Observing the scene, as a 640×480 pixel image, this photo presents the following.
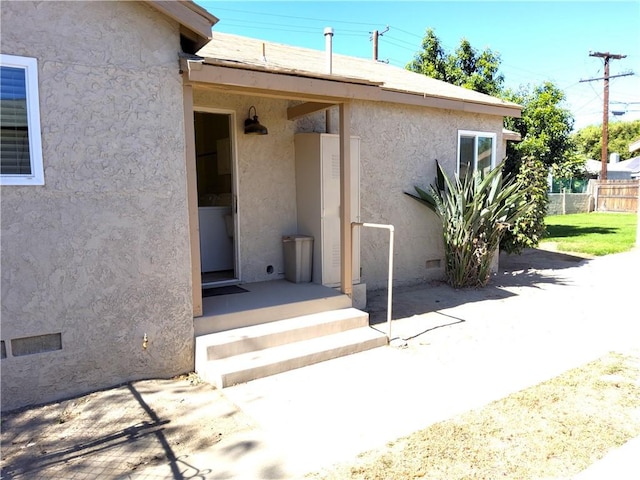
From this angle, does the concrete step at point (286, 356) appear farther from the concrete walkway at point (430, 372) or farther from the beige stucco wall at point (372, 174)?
the beige stucco wall at point (372, 174)

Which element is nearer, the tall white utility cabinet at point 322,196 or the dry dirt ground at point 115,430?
the dry dirt ground at point 115,430

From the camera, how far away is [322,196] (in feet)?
21.7

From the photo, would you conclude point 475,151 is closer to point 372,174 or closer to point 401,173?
point 401,173

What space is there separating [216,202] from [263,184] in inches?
39.7

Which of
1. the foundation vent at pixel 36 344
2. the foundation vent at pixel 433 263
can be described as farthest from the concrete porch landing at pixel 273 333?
the foundation vent at pixel 433 263

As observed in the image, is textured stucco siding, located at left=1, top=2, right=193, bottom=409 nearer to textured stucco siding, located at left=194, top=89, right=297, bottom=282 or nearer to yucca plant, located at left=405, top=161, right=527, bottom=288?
textured stucco siding, located at left=194, top=89, right=297, bottom=282

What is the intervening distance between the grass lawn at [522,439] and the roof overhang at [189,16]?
Answer: 417cm

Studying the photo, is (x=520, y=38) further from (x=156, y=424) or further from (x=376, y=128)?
(x=156, y=424)

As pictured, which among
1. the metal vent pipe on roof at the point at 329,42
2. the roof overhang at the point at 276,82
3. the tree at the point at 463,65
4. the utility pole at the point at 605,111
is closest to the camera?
the roof overhang at the point at 276,82

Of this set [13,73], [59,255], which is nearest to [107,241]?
[59,255]

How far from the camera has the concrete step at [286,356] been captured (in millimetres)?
4402

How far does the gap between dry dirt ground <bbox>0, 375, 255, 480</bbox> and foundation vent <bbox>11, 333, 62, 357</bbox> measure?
502mm

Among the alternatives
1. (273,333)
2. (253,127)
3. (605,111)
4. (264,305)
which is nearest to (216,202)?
(253,127)

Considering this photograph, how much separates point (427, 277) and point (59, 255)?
6.61 m
